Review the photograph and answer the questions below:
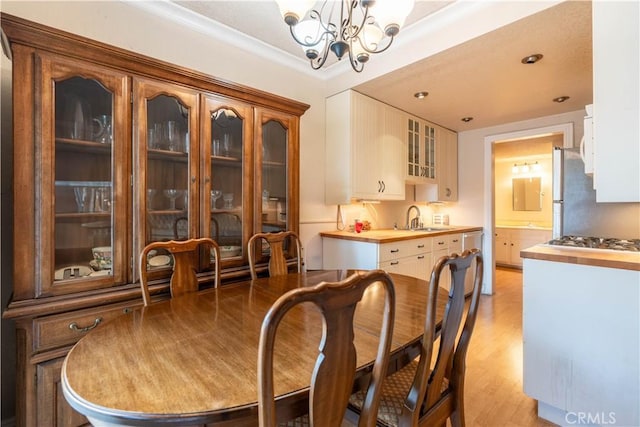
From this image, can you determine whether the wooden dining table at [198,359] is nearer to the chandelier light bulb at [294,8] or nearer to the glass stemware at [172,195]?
the glass stemware at [172,195]

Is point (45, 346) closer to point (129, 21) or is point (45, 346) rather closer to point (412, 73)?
point (129, 21)

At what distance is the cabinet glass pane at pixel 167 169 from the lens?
5.58 feet

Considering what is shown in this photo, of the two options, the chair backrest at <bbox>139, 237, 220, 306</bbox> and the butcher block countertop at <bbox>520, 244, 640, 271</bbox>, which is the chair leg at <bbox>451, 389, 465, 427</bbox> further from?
the chair backrest at <bbox>139, 237, 220, 306</bbox>

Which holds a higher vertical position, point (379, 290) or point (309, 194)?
point (309, 194)

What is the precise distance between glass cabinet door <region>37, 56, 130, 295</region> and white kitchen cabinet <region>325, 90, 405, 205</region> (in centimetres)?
182

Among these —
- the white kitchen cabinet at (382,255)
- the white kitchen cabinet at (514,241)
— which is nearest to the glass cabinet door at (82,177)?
the white kitchen cabinet at (382,255)

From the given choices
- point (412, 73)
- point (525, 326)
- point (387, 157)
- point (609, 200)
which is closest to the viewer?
point (609, 200)

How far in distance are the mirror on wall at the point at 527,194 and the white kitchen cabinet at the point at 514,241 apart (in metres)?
0.77

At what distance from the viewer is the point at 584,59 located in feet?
7.41

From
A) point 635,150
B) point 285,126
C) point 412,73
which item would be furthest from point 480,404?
point 412,73

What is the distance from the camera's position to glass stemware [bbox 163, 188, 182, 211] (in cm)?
179

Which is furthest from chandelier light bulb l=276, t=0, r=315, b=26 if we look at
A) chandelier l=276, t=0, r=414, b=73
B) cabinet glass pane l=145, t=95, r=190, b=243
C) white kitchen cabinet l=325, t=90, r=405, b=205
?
white kitchen cabinet l=325, t=90, r=405, b=205

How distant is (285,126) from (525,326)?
2102mm

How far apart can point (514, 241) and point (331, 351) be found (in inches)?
254
